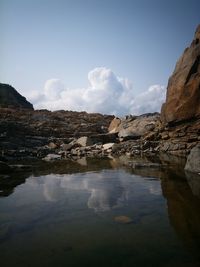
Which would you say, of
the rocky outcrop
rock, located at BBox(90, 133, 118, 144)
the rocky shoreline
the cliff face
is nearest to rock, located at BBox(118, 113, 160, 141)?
the rocky shoreline

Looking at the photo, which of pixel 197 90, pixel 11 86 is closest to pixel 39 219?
pixel 197 90

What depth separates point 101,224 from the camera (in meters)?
5.96

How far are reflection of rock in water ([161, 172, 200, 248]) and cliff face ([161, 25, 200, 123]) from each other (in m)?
14.9

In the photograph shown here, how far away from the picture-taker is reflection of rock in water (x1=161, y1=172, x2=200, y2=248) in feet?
17.4

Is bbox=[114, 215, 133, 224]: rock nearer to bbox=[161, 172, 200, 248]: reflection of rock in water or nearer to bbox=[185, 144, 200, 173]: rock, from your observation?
bbox=[161, 172, 200, 248]: reflection of rock in water

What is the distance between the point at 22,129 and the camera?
3209 cm

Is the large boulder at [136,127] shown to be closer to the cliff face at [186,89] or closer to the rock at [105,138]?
the rock at [105,138]

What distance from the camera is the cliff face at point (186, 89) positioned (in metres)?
23.6

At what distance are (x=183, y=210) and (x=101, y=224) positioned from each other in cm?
235

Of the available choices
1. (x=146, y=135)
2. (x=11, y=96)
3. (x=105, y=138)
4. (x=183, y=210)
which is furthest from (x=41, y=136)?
(x=11, y=96)

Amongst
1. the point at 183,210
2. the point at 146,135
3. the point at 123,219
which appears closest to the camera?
the point at 123,219

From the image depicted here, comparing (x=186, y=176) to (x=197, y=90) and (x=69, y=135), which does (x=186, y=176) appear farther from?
(x=69, y=135)

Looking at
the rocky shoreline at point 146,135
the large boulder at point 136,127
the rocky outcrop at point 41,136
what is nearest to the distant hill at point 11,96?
the rocky outcrop at point 41,136

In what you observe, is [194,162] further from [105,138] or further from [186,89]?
[105,138]
